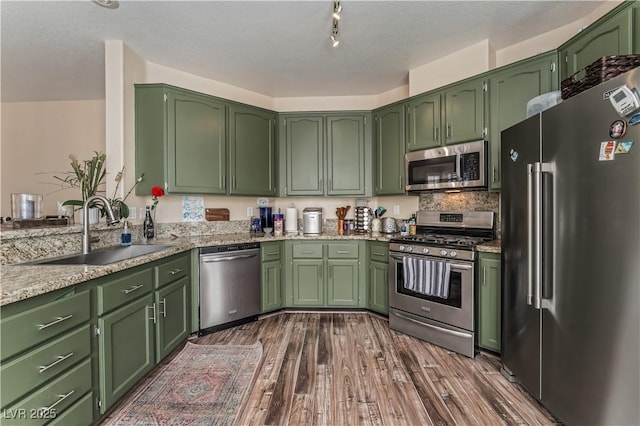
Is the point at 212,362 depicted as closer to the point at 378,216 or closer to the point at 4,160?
the point at 378,216

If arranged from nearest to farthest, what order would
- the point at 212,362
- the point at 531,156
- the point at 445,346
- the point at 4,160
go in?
the point at 531,156 < the point at 212,362 < the point at 445,346 < the point at 4,160

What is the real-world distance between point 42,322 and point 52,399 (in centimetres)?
35

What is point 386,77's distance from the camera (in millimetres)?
3553

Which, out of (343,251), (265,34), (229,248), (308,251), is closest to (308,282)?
(308,251)

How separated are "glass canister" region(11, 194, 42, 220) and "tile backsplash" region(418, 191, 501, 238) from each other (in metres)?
3.42

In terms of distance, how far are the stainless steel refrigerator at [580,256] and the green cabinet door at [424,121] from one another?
107cm

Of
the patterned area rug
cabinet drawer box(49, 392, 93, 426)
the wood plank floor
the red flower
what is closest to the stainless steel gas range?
the wood plank floor

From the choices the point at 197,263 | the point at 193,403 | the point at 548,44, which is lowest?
the point at 193,403

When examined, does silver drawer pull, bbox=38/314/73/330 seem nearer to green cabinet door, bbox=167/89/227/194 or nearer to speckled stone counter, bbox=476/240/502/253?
green cabinet door, bbox=167/89/227/194

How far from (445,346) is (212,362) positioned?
1.93 meters

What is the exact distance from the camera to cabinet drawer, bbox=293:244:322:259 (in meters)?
3.53

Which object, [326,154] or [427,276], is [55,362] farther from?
[326,154]

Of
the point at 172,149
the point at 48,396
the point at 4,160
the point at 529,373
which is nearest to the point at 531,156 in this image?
the point at 529,373

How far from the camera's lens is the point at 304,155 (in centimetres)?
386
